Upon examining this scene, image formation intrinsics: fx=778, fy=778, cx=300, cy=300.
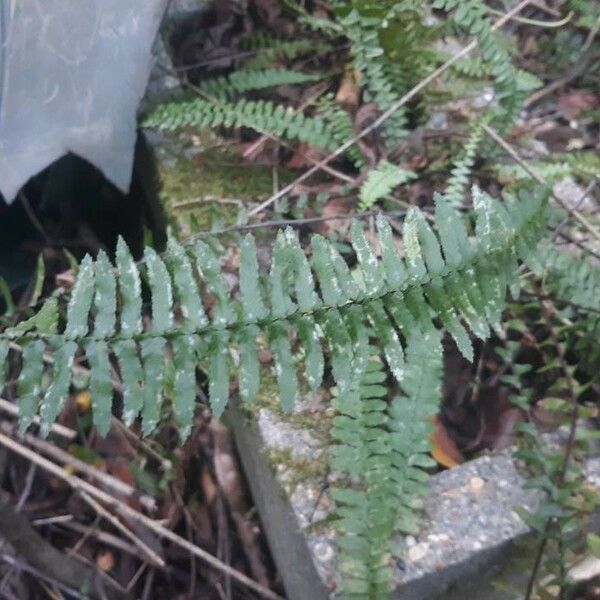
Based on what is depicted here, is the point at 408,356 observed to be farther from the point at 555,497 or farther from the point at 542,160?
the point at 542,160

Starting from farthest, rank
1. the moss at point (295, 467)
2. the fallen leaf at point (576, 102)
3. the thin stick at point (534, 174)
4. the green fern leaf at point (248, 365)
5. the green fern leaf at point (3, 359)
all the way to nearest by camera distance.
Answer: the fallen leaf at point (576, 102) → the thin stick at point (534, 174) → the moss at point (295, 467) → the green fern leaf at point (248, 365) → the green fern leaf at point (3, 359)

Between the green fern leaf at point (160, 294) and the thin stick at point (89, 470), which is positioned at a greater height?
the green fern leaf at point (160, 294)

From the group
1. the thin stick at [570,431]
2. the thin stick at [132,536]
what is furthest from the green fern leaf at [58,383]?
the thin stick at [570,431]

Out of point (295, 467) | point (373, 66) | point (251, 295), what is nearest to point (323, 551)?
point (295, 467)

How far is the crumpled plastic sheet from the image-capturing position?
1956mm

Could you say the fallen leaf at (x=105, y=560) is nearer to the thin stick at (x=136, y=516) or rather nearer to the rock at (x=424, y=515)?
the thin stick at (x=136, y=516)

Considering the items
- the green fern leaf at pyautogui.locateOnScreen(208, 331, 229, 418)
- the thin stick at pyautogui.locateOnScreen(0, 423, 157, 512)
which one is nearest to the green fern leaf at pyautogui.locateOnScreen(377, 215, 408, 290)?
the green fern leaf at pyautogui.locateOnScreen(208, 331, 229, 418)

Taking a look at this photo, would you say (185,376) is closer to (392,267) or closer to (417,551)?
(392,267)

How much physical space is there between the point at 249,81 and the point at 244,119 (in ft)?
0.63

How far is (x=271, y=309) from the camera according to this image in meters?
1.40

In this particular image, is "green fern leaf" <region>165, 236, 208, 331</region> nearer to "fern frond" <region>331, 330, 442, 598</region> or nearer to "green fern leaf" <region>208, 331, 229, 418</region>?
"green fern leaf" <region>208, 331, 229, 418</region>

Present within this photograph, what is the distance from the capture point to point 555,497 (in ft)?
5.46

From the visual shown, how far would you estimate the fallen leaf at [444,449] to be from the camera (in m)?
1.87

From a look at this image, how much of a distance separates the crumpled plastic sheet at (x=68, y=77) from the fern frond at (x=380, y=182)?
64 centimetres
